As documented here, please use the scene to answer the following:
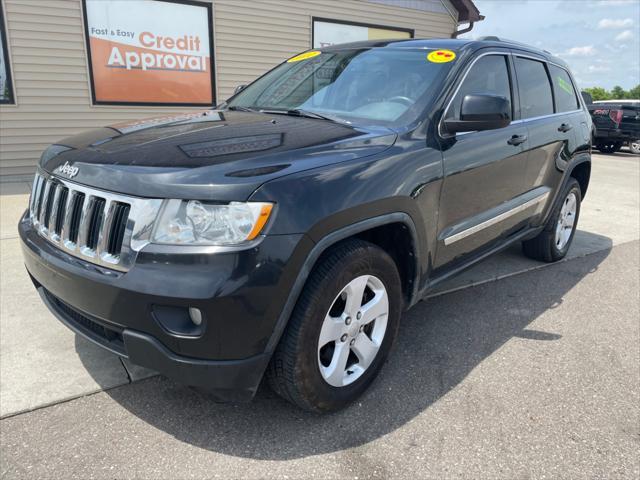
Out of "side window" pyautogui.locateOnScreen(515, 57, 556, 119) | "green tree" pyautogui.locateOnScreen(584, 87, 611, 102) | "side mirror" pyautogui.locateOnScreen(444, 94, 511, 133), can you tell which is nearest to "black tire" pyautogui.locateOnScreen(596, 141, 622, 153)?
"side window" pyautogui.locateOnScreen(515, 57, 556, 119)

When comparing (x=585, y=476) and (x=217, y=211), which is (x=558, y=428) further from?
(x=217, y=211)

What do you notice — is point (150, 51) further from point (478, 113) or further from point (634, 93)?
point (634, 93)

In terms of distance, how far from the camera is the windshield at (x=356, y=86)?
2904 millimetres

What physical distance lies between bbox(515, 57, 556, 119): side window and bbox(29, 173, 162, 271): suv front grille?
2.96 meters

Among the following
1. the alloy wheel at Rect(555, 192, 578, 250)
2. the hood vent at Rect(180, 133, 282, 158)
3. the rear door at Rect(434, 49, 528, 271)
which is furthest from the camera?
the alloy wheel at Rect(555, 192, 578, 250)

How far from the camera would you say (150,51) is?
8.73 meters

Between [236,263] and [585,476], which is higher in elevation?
[236,263]

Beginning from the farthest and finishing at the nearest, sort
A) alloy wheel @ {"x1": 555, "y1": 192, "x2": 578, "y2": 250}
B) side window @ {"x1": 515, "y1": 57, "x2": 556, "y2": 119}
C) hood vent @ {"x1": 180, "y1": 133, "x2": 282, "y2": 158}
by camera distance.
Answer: alloy wheel @ {"x1": 555, "y1": 192, "x2": 578, "y2": 250}, side window @ {"x1": 515, "y1": 57, "x2": 556, "y2": 119}, hood vent @ {"x1": 180, "y1": 133, "x2": 282, "y2": 158}

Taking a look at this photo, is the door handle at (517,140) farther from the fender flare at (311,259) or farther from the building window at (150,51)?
the building window at (150,51)

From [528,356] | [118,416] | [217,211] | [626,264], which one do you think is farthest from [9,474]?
[626,264]

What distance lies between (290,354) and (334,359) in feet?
1.03

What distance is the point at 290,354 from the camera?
2111mm

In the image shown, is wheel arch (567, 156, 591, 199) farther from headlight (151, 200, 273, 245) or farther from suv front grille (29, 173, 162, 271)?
suv front grille (29, 173, 162, 271)

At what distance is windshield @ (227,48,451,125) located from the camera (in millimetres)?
2904
